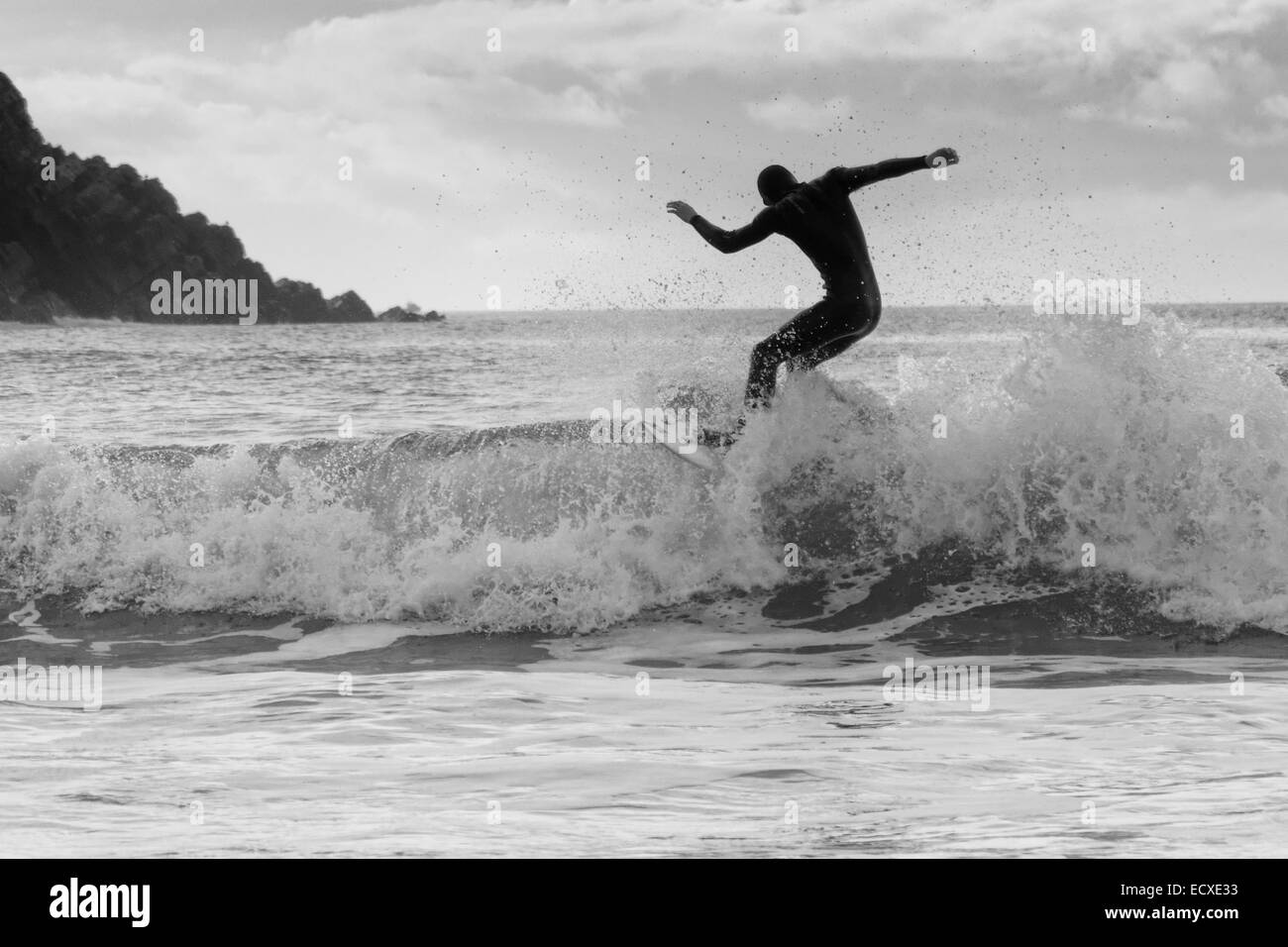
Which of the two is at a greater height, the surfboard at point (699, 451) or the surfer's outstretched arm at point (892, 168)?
the surfer's outstretched arm at point (892, 168)

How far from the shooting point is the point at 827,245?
867 cm

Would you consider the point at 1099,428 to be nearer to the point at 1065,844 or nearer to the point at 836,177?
the point at 836,177

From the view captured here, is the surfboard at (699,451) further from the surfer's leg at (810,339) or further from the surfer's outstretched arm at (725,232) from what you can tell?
the surfer's outstretched arm at (725,232)

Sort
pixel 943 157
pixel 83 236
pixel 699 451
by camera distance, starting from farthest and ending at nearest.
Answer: pixel 83 236 < pixel 699 451 < pixel 943 157

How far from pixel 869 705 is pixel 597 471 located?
4046mm

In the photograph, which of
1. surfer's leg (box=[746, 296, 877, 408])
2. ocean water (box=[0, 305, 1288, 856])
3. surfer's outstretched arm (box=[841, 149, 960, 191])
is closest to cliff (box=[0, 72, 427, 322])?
ocean water (box=[0, 305, 1288, 856])

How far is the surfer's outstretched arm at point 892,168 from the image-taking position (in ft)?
26.6

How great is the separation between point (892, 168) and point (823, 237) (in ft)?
2.01

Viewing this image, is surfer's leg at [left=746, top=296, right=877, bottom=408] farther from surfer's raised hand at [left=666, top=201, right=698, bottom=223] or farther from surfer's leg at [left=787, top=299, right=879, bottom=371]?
surfer's raised hand at [left=666, top=201, right=698, bottom=223]

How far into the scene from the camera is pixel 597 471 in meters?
9.88

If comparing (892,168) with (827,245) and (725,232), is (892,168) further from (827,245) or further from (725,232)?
(725,232)

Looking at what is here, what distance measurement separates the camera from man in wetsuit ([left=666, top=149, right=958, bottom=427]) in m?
8.52

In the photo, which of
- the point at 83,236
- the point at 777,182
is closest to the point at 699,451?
the point at 777,182

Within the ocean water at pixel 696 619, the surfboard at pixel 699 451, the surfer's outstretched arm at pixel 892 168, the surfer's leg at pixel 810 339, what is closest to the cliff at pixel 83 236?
the ocean water at pixel 696 619
